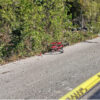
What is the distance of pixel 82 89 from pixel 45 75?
1774 millimetres

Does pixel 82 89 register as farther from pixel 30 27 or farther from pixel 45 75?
pixel 30 27

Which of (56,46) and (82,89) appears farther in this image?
(56,46)

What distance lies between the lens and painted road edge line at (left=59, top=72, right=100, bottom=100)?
4823 mm

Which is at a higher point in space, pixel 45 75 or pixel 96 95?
pixel 96 95

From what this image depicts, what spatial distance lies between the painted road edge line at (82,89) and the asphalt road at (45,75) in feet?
0.55

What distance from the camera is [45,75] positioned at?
22.0 feet

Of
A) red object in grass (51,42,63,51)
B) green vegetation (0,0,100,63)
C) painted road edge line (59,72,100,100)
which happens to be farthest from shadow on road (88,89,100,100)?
red object in grass (51,42,63,51)

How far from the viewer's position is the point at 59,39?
12836 millimetres

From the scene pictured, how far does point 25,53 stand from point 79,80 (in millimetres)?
4404

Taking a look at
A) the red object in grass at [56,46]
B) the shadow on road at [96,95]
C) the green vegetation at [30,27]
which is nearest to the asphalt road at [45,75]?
the shadow on road at [96,95]

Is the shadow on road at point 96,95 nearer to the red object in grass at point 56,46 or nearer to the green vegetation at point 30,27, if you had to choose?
the green vegetation at point 30,27

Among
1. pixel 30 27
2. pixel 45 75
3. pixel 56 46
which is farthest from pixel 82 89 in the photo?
pixel 56 46

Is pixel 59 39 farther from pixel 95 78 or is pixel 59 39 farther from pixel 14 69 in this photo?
pixel 95 78

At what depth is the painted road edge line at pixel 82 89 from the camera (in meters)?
4.82
